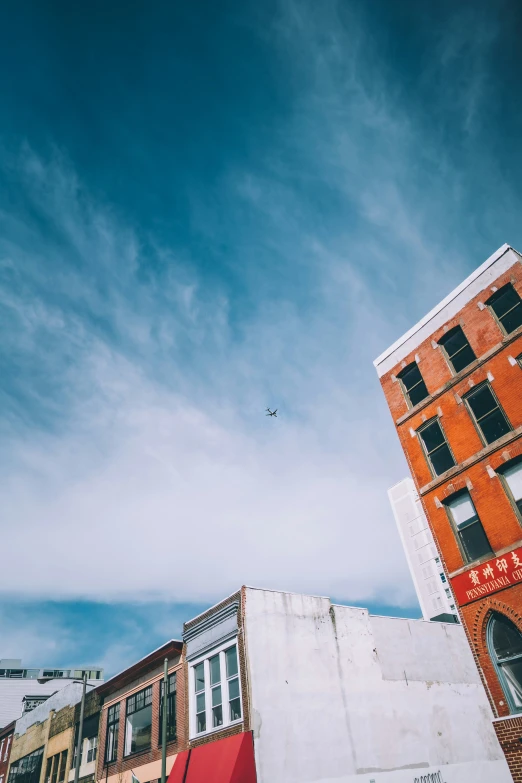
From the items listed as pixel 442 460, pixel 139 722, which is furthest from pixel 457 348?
pixel 139 722

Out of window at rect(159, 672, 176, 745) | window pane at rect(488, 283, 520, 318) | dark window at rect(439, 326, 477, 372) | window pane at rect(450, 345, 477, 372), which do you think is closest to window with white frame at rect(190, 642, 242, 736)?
window at rect(159, 672, 176, 745)

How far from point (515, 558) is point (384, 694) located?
8.36m

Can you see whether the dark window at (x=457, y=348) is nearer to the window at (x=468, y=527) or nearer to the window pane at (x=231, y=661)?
the window at (x=468, y=527)

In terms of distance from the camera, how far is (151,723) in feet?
80.2

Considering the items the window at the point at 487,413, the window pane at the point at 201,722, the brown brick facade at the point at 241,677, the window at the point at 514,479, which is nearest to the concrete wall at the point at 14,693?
the window pane at the point at 201,722

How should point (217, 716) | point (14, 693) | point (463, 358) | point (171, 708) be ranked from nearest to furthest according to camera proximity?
point (217, 716)
point (463, 358)
point (171, 708)
point (14, 693)

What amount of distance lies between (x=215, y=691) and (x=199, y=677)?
5.01 ft

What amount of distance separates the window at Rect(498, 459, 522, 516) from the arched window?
3974 millimetres

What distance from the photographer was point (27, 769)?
38.1m

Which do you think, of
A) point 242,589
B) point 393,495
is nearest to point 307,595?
point 242,589

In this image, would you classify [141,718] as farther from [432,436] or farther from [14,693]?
[14,693]

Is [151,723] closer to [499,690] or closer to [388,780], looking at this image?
[388,780]

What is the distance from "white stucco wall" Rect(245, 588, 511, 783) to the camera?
60.4ft

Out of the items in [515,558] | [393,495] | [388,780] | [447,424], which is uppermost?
[393,495]
